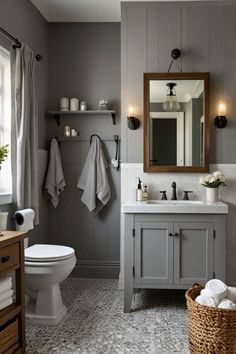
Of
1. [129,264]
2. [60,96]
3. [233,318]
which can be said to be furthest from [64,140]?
[233,318]

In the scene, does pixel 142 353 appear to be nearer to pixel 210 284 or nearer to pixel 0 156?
pixel 210 284

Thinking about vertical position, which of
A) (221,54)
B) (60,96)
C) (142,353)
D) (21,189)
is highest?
(221,54)

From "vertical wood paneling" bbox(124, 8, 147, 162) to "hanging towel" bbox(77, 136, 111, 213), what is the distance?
41cm

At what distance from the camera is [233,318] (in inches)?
79.7

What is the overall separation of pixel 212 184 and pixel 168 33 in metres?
1.44

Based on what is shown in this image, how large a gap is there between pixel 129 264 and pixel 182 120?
1.37 m

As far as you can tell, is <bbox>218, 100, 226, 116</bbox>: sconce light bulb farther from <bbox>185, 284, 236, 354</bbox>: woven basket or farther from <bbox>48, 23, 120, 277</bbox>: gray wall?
<bbox>185, 284, 236, 354</bbox>: woven basket

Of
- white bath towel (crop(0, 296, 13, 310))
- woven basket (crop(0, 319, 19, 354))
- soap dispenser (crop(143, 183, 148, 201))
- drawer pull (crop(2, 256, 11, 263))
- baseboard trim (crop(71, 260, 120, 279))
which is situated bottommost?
baseboard trim (crop(71, 260, 120, 279))

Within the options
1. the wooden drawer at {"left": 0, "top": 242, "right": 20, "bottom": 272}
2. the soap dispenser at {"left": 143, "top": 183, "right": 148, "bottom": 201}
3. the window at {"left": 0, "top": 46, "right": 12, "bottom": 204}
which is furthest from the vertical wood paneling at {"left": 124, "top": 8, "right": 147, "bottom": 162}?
the wooden drawer at {"left": 0, "top": 242, "right": 20, "bottom": 272}

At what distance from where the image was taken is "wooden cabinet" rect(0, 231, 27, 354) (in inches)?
75.8

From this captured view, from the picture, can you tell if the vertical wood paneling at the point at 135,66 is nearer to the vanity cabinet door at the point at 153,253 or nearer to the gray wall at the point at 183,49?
the gray wall at the point at 183,49

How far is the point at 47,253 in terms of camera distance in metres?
2.61

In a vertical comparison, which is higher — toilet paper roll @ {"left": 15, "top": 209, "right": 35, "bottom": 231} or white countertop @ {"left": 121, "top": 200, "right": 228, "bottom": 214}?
white countertop @ {"left": 121, "top": 200, "right": 228, "bottom": 214}

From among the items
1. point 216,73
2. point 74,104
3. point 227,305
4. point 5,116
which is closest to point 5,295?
point 227,305
